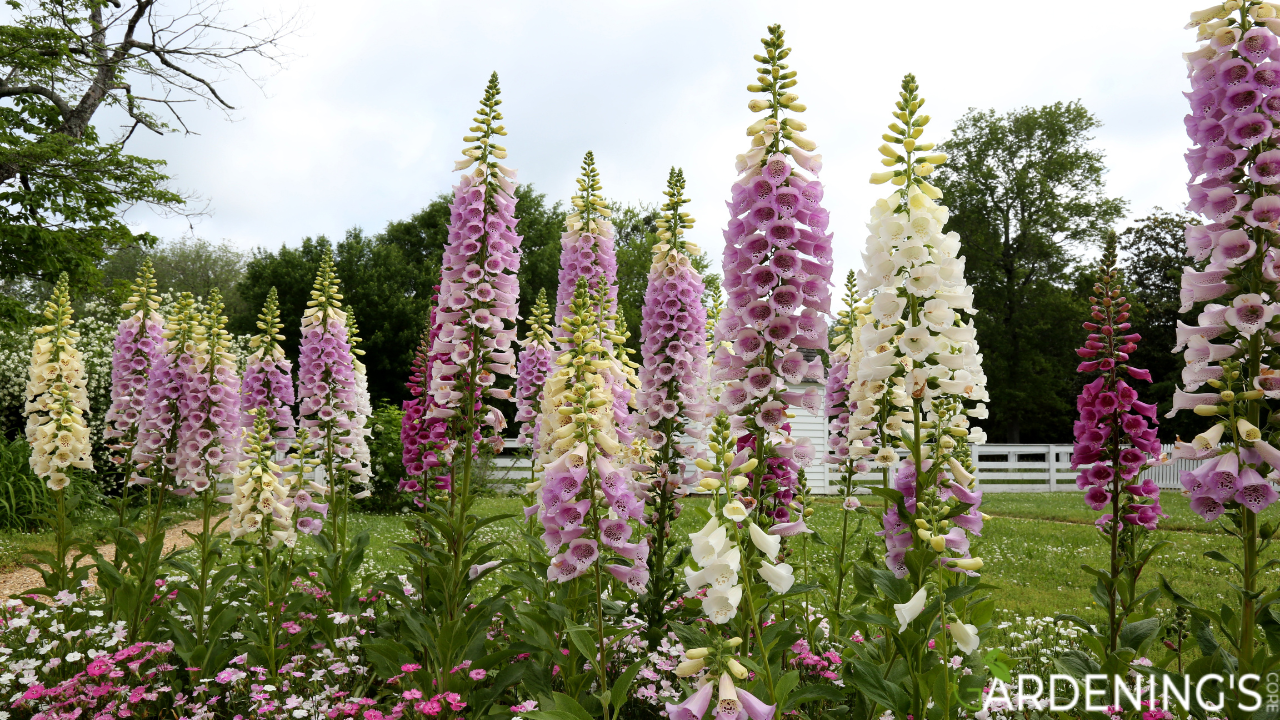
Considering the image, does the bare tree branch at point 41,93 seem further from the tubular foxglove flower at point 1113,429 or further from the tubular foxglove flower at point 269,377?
the tubular foxglove flower at point 1113,429

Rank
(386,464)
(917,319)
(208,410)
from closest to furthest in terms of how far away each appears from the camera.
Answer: (917,319)
(208,410)
(386,464)

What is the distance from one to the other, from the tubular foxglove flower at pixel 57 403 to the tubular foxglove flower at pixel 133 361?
0.20 metres

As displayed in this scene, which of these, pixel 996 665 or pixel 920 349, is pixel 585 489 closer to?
pixel 920 349

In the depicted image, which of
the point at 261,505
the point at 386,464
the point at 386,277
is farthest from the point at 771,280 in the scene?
the point at 386,277

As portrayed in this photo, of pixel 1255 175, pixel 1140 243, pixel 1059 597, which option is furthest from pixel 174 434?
pixel 1140 243

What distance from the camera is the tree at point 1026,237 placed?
28.5 m

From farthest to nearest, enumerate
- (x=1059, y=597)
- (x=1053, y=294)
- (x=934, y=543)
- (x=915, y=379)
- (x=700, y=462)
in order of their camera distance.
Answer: (x=1053, y=294)
(x=1059, y=597)
(x=700, y=462)
(x=915, y=379)
(x=934, y=543)

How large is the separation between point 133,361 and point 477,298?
132 inches

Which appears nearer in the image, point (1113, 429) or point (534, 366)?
point (1113, 429)

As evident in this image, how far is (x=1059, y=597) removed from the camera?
23.4 feet

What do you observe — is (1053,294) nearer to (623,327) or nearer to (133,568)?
(623,327)

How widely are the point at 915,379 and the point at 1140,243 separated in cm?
3537

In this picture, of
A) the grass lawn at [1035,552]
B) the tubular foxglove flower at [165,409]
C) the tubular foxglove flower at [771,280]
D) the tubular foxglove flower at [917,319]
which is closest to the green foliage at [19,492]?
the grass lawn at [1035,552]

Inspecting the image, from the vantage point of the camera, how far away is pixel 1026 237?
98.5 ft
